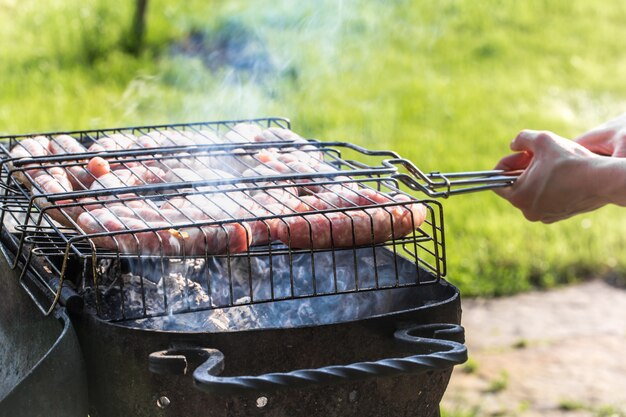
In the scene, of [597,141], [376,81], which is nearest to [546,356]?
[597,141]

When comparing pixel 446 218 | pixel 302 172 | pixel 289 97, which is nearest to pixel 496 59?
pixel 289 97

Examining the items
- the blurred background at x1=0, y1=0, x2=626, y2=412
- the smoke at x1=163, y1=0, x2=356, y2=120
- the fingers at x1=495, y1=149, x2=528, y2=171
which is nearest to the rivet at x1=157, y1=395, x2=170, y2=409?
the fingers at x1=495, y1=149, x2=528, y2=171

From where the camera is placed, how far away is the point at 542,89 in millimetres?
8320

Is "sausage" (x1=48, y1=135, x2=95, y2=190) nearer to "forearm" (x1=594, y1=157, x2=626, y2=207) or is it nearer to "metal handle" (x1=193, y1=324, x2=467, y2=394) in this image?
"metal handle" (x1=193, y1=324, x2=467, y2=394)

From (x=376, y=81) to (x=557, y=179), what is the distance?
5.30 m

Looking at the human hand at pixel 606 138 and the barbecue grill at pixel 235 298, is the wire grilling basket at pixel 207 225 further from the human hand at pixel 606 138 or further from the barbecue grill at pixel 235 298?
the human hand at pixel 606 138

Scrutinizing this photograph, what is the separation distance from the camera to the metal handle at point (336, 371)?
1704 millimetres

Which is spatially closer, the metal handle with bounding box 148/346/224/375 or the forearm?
the metal handle with bounding box 148/346/224/375

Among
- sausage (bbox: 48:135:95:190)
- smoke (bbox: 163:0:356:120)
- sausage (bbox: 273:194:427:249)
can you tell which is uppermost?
smoke (bbox: 163:0:356:120)

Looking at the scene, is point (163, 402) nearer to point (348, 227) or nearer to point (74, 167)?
point (348, 227)

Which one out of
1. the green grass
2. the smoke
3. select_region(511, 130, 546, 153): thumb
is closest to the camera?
select_region(511, 130, 546, 153): thumb

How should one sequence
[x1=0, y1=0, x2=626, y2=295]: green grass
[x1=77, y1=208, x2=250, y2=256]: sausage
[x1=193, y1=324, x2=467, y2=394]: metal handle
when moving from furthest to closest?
1. [x1=0, y1=0, x2=626, y2=295]: green grass
2. [x1=77, y1=208, x2=250, y2=256]: sausage
3. [x1=193, y1=324, x2=467, y2=394]: metal handle

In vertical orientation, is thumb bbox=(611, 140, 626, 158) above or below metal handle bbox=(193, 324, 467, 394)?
above

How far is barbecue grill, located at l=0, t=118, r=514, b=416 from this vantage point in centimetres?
187
